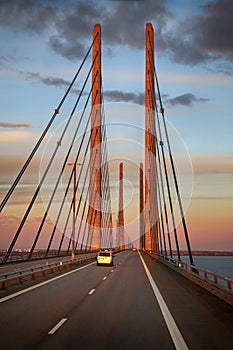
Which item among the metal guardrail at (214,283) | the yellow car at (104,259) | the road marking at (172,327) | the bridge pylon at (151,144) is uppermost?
the bridge pylon at (151,144)

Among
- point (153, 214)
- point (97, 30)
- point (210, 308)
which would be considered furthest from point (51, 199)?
point (210, 308)

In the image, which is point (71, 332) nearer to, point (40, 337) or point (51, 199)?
point (40, 337)

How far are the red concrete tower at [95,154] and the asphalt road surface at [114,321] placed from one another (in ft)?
152

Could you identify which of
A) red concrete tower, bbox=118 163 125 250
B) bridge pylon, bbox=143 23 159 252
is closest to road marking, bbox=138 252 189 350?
bridge pylon, bbox=143 23 159 252

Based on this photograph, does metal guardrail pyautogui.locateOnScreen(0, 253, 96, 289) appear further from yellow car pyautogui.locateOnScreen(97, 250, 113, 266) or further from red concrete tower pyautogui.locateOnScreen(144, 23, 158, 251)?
red concrete tower pyautogui.locateOnScreen(144, 23, 158, 251)

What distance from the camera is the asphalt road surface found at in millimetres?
9469

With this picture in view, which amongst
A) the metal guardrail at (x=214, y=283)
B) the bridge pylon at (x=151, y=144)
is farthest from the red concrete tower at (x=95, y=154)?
the metal guardrail at (x=214, y=283)

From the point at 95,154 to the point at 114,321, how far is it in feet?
179

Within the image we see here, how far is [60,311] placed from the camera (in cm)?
1408

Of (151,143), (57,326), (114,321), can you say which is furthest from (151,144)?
(57,326)

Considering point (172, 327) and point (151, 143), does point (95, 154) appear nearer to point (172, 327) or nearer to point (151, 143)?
point (151, 143)

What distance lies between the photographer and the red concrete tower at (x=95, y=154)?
2470 inches

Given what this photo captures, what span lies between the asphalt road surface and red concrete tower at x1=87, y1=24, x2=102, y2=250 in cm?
4620

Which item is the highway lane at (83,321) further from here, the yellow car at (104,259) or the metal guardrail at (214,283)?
the yellow car at (104,259)
